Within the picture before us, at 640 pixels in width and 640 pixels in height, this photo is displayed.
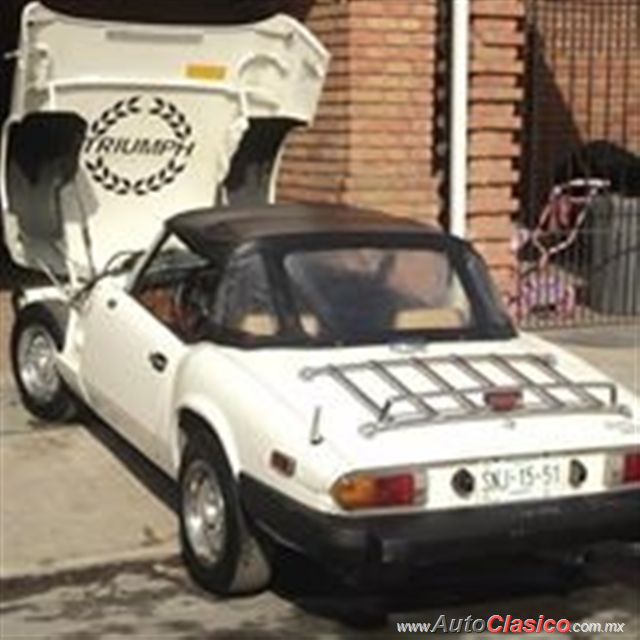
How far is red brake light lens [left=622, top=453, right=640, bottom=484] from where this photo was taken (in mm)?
5801

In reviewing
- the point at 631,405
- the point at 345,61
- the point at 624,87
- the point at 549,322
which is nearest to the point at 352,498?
the point at 631,405

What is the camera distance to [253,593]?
6.08 meters

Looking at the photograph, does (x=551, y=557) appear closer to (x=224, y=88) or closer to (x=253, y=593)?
(x=253, y=593)

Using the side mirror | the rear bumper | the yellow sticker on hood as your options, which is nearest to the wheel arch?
the rear bumper

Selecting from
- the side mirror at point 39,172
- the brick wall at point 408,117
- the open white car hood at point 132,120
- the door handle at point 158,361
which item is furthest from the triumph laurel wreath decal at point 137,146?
the door handle at point 158,361

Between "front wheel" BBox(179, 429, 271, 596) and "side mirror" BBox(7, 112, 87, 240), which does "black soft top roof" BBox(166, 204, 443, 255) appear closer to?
"front wheel" BBox(179, 429, 271, 596)

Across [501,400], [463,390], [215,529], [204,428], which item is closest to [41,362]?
[204,428]

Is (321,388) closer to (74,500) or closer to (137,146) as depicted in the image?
(74,500)

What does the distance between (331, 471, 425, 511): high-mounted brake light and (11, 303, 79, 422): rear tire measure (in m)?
3.32

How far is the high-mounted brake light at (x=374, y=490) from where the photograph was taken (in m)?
5.39

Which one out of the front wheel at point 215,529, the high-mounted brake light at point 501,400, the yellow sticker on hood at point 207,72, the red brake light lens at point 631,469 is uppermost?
the yellow sticker on hood at point 207,72

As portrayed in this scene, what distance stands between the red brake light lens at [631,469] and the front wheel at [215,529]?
1.35 meters

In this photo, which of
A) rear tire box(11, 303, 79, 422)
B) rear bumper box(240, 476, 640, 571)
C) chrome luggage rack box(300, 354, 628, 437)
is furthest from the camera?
rear tire box(11, 303, 79, 422)

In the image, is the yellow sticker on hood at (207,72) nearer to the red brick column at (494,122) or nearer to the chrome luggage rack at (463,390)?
the red brick column at (494,122)
